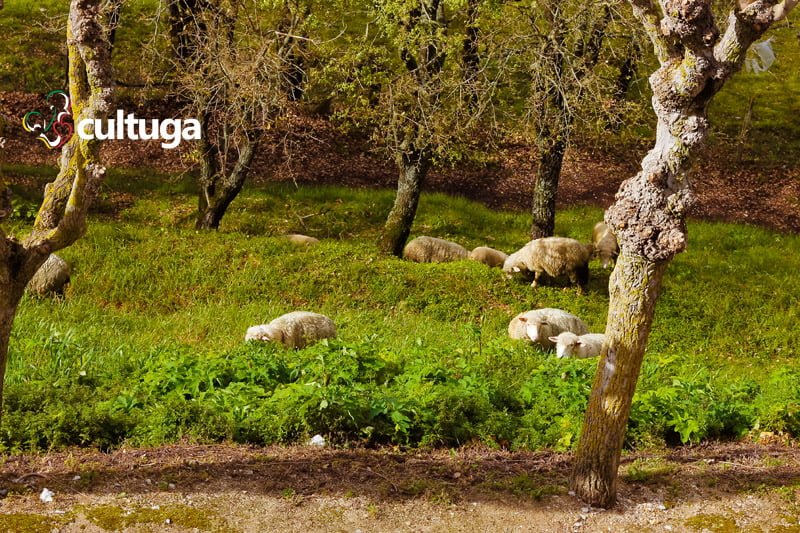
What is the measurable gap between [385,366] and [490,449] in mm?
1974

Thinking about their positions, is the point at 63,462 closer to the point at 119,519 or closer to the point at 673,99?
the point at 119,519

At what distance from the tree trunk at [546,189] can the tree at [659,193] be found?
10370 millimetres

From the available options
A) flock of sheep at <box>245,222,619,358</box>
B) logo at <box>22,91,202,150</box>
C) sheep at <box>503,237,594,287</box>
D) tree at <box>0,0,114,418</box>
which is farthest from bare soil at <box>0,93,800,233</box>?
tree at <box>0,0,114,418</box>

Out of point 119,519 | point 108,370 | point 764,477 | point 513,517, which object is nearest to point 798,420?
point 764,477

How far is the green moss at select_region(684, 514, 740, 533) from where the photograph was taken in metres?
7.20

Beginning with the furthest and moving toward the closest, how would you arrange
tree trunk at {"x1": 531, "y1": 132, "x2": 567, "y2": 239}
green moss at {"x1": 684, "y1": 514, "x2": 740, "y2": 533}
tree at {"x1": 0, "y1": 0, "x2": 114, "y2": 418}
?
tree trunk at {"x1": 531, "y1": 132, "x2": 567, "y2": 239}
green moss at {"x1": 684, "y1": 514, "x2": 740, "y2": 533}
tree at {"x1": 0, "y1": 0, "x2": 114, "y2": 418}

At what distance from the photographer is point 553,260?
16125mm

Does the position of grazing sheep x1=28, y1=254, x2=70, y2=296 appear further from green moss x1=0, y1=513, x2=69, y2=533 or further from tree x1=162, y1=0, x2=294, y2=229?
green moss x1=0, y1=513, x2=69, y2=533

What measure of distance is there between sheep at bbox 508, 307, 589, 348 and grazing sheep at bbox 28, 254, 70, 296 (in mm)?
7683

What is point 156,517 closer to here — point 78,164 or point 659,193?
point 78,164

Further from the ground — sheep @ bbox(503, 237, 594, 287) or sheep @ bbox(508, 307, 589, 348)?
sheep @ bbox(503, 237, 594, 287)

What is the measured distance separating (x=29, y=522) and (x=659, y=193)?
5.72 m

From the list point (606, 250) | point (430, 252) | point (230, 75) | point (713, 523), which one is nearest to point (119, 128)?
point (230, 75)

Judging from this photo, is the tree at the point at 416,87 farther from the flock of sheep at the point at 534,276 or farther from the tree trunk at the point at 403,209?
the flock of sheep at the point at 534,276
